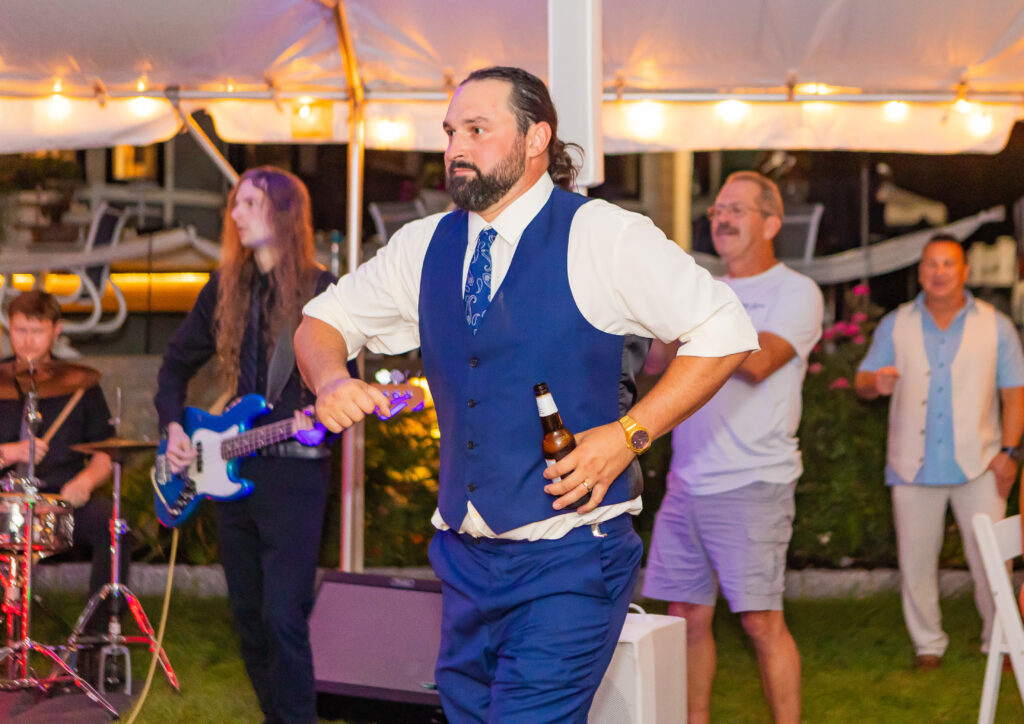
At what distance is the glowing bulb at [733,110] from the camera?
19.9 feet

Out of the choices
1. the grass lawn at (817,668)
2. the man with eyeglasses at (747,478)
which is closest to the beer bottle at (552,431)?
the man with eyeglasses at (747,478)

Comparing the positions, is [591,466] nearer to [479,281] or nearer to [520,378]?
[520,378]

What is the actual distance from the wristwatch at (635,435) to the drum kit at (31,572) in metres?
3.29

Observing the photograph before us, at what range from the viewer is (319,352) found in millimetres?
2770

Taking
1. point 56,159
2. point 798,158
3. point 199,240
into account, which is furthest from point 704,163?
point 56,159

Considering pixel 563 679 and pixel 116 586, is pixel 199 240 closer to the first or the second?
pixel 116 586

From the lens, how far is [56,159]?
8867mm

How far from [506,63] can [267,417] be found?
2.32 m

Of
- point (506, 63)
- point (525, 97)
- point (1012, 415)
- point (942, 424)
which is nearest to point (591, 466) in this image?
point (525, 97)

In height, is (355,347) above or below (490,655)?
above

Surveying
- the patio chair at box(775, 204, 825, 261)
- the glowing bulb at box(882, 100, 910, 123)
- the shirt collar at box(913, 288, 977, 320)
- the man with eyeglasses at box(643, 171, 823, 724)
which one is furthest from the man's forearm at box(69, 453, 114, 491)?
the patio chair at box(775, 204, 825, 261)

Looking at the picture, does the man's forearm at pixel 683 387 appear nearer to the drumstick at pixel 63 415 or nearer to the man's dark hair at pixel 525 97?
the man's dark hair at pixel 525 97

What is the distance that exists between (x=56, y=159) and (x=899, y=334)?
19.6 feet

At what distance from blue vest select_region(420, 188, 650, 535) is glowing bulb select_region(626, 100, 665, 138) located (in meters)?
3.56
